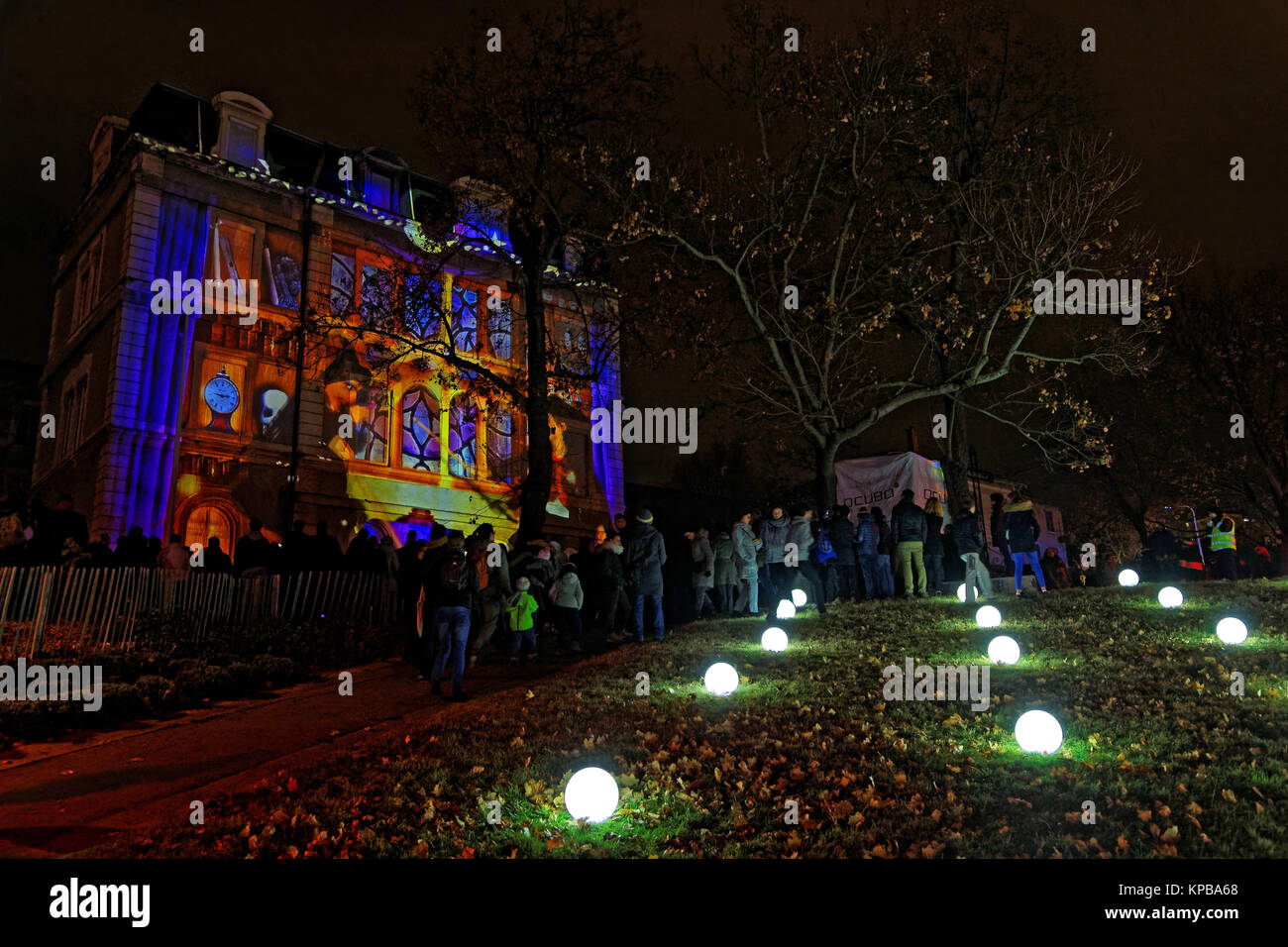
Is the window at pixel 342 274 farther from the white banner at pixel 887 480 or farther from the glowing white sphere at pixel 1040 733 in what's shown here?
the glowing white sphere at pixel 1040 733

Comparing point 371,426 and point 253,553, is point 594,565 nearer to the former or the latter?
point 253,553

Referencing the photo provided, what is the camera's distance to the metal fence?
11.6 m

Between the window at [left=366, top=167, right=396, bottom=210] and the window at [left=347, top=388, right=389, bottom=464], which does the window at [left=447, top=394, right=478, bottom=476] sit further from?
the window at [left=366, top=167, right=396, bottom=210]

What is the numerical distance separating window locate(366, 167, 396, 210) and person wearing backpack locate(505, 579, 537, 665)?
2115cm

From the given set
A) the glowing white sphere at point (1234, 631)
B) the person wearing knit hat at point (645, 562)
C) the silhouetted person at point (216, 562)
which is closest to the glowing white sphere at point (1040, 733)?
the glowing white sphere at point (1234, 631)

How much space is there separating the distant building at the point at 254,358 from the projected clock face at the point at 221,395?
0.19 ft

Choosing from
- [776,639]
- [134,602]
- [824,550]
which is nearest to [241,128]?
[134,602]

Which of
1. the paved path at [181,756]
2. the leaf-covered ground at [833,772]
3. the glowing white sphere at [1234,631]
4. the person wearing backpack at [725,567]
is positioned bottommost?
the paved path at [181,756]

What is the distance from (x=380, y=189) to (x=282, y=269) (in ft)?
18.2

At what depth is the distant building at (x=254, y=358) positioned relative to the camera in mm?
23609

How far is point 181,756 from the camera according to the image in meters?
8.59

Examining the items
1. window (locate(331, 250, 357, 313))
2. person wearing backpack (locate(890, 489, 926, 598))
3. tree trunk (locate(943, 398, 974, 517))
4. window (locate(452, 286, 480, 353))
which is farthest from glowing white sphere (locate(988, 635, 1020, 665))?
window (locate(331, 250, 357, 313))

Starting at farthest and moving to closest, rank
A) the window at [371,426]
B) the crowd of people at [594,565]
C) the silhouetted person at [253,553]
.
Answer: the window at [371,426] < the silhouetted person at [253,553] < the crowd of people at [594,565]
